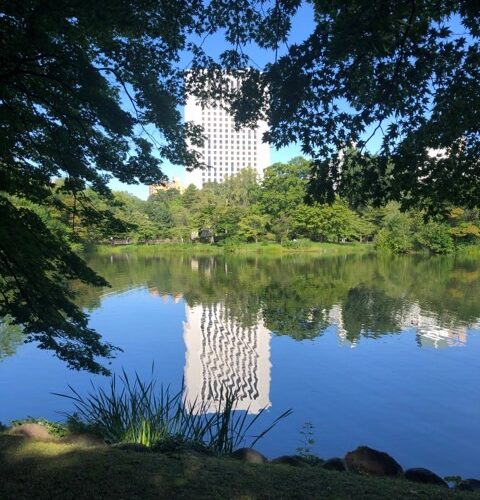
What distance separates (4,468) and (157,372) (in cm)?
624

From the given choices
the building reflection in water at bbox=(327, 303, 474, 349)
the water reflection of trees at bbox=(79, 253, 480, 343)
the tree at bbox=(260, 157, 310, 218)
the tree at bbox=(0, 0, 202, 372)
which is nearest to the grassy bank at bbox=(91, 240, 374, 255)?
the tree at bbox=(260, 157, 310, 218)

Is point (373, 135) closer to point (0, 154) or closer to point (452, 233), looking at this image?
point (0, 154)

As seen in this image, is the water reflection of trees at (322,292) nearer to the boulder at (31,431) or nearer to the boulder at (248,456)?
the boulder at (248,456)

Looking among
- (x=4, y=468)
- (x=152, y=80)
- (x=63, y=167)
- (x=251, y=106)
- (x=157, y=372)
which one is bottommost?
(x=157, y=372)

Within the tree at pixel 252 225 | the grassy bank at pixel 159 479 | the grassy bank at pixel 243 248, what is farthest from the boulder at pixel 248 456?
the tree at pixel 252 225

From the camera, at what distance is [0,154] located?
14.9ft

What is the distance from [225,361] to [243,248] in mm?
36752

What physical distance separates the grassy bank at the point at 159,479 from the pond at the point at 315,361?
2373 millimetres

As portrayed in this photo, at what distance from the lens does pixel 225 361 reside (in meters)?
10.2

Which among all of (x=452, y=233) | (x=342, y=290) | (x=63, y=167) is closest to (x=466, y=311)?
(x=342, y=290)

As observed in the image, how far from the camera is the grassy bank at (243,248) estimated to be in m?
45.6

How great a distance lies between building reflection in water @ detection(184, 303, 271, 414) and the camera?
7.83m

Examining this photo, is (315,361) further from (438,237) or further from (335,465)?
(438,237)

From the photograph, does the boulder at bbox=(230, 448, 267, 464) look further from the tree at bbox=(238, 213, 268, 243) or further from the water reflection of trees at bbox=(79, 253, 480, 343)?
the tree at bbox=(238, 213, 268, 243)
